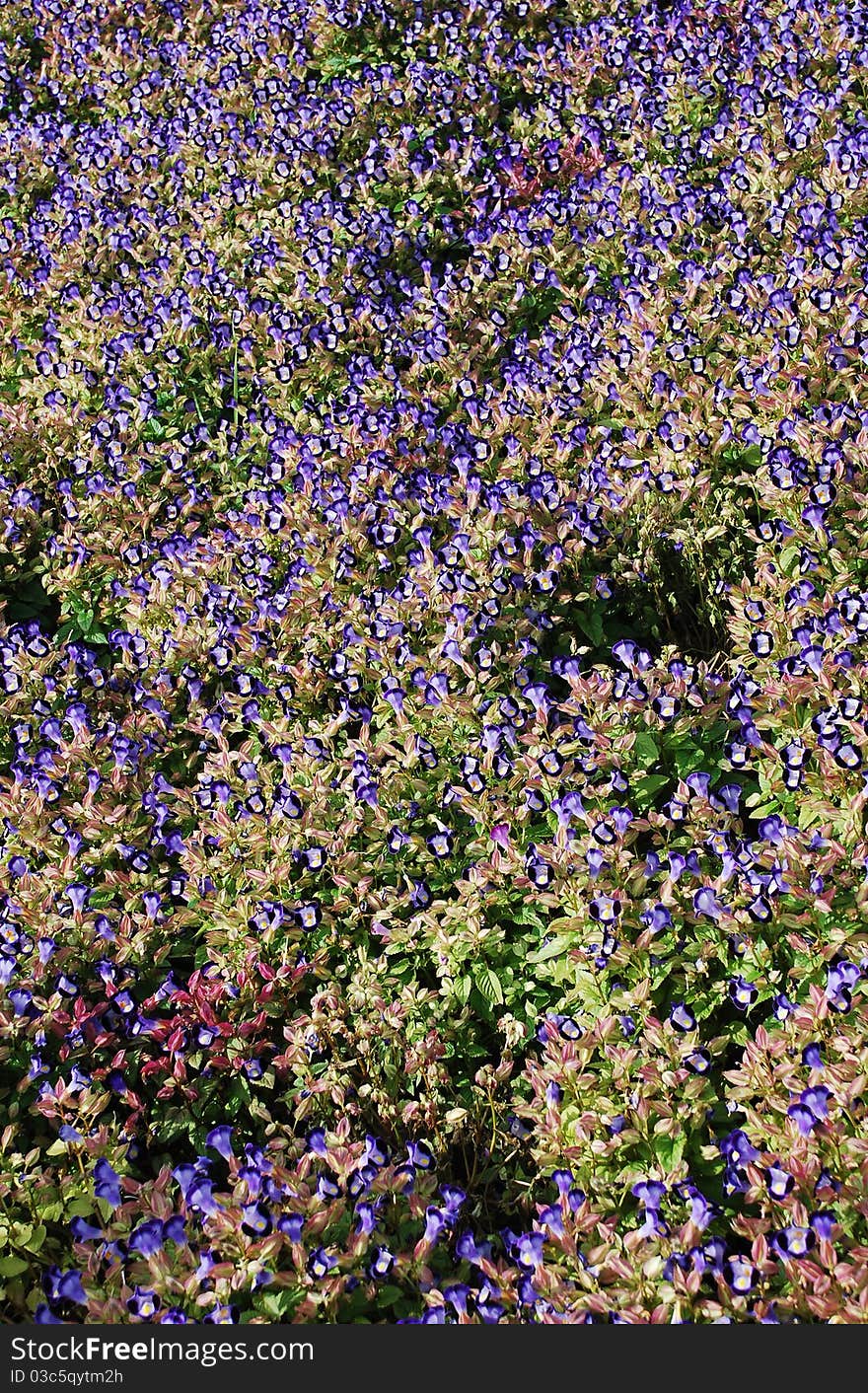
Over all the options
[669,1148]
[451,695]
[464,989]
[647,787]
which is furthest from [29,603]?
[669,1148]

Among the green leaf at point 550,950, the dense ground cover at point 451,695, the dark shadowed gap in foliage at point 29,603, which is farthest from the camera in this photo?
the dark shadowed gap in foliage at point 29,603

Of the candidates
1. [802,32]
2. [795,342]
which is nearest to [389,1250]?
[795,342]

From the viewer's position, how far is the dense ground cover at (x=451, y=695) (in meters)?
2.76

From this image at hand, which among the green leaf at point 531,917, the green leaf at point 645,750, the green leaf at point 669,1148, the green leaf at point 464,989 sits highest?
the green leaf at point 645,750

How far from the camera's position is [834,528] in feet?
12.7

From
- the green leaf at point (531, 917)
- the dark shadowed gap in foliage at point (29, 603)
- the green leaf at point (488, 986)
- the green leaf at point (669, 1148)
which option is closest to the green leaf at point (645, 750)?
the green leaf at point (531, 917)

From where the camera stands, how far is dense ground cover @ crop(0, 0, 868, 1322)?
2756 mm

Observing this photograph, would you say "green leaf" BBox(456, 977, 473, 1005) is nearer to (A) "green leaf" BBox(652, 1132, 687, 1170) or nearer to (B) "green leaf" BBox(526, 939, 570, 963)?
(B) "green leaf" BBox(526, 939, 570, 963)

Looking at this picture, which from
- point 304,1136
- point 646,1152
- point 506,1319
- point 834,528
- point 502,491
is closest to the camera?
point 506,1319

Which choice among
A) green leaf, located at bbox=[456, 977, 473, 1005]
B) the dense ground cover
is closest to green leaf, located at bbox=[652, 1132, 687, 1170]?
the dense ground cover

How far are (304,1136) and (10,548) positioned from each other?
2666 mm

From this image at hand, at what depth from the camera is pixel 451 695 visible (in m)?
3.67

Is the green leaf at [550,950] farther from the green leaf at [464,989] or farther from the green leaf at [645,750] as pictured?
the green leaf at [645,750]

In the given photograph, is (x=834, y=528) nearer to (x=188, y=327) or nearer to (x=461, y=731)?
(x=461, y=731)
